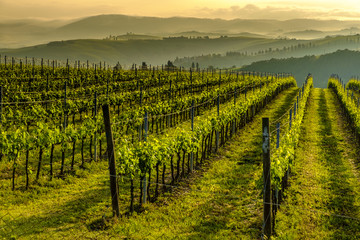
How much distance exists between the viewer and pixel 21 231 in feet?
25.1

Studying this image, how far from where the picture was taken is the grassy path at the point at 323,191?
26.9ft

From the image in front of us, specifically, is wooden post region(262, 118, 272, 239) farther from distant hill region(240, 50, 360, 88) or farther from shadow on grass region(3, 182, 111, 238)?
distant hill region(240, 50, 360, 88)

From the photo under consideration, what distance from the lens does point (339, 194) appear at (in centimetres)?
1048

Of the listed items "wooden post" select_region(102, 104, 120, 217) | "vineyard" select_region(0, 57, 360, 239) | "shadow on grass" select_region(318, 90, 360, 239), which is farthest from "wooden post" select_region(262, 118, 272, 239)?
"wooden post" select_region(102, 104, 120, 217)

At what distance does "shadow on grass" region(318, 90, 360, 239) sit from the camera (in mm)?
8312

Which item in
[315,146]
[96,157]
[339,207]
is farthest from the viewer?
[315,146]

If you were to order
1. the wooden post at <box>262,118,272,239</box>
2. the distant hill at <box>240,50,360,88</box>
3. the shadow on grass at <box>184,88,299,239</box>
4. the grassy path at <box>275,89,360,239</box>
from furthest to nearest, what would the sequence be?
the distant hill at <box>240,50,360,88</box> < the grassy path at <box>275,89,360,239</box> < the shadow on grass at <box>184,88,299,239</box> < the wooden post at <box>262,118,272,239</box>

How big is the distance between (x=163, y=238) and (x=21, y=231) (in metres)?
3.28

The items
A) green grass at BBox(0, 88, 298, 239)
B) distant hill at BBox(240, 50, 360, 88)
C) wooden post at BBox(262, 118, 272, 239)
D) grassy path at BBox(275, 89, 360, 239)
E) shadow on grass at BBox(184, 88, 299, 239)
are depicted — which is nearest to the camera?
wooden post at BBox(262, 118, 272, 239)

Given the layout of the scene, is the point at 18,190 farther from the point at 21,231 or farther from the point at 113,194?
the point at 113,194

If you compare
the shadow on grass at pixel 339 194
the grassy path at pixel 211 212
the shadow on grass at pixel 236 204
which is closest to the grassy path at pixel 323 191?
the shadow on grass at pixel 339 194

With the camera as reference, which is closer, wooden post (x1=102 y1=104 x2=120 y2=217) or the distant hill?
wooden post (x1=102 y1=104 x2=120 y2=217)

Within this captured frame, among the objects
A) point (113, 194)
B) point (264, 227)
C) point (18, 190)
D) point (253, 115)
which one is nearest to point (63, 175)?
point (18, 190)

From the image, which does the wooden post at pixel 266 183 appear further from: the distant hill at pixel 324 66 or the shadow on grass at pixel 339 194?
the distant hill at pixel 324 66
